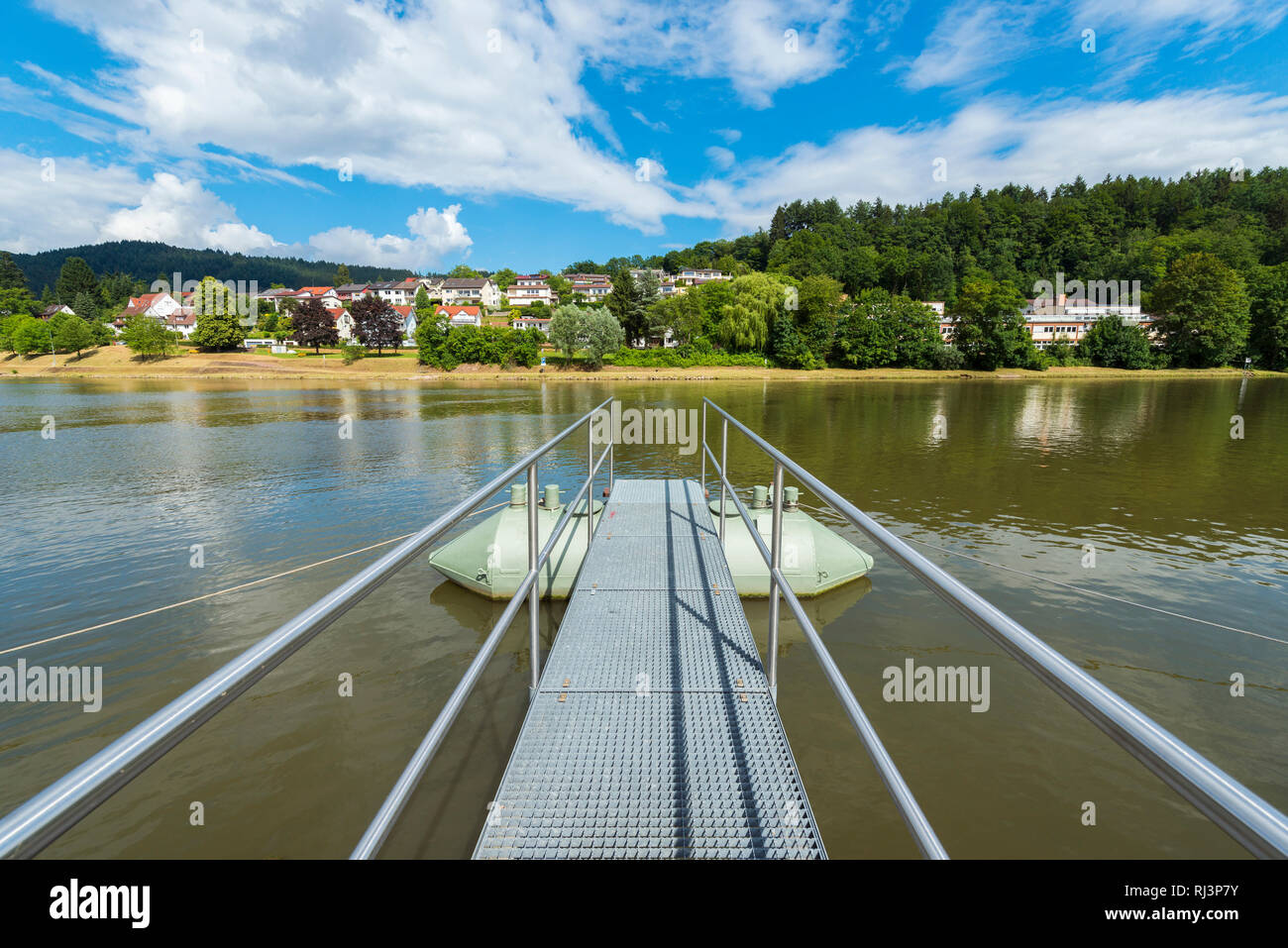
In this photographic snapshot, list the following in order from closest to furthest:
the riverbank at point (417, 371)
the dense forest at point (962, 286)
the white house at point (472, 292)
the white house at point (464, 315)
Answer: the riverbank at point (417, 371) < the dense forest at point (962, 286) < the white house at point (464, 315) < the white house at point (472, 292)

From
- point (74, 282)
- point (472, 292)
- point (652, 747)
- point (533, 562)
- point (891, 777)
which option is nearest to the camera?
point (891, 777)

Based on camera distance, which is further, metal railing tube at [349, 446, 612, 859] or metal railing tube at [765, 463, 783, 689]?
metal railing tube at [765, 463, 783, 689]

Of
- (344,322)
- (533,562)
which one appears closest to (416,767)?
(533,562)

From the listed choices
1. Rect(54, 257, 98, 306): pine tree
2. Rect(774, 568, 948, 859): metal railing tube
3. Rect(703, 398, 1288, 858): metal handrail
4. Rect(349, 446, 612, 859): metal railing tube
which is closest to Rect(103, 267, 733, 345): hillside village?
Rect(54, 257, 98, 306): pine tree

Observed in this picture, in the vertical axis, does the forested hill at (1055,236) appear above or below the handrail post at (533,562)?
above

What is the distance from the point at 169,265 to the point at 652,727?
229075mm

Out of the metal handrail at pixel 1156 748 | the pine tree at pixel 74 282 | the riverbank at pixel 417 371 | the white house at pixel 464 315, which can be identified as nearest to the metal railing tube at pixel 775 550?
the metal handrail at pixel 1156 748

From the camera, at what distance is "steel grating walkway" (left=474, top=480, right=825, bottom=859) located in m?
2.50

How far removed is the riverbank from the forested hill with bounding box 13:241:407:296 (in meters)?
110

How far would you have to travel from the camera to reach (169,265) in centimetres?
17300

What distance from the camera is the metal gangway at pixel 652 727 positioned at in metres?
0.76

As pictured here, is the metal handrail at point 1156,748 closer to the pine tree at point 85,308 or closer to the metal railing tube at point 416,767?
the metal railing tube at point 416,767

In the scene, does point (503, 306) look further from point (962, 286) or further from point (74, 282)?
point (962, 286)

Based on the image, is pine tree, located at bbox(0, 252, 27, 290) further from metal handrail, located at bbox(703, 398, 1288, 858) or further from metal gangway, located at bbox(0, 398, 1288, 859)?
metal handrail, located at bbox(703, 398, 1288, 858)
